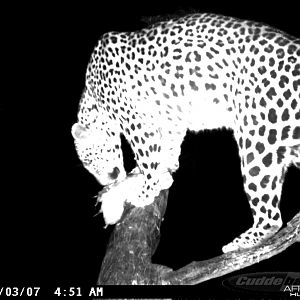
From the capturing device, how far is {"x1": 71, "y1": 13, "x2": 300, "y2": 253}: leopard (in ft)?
8.23

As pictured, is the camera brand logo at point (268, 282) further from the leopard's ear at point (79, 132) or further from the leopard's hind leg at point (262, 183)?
the leopard's ear at point (79, 132)

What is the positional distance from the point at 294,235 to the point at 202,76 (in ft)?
3.32

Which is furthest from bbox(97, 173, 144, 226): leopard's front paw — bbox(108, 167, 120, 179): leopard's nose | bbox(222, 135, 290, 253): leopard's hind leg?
bbox(222, 135, 290, 253): leopard's hind leg

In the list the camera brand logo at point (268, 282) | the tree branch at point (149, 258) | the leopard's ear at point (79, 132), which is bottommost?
the camera brand logo at point (268, 282)

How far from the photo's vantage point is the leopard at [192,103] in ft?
8.23

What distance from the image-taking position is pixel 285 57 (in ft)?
8.17

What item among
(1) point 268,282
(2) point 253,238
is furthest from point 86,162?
(1) point 268,282

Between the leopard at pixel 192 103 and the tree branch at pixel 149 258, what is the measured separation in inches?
7.0

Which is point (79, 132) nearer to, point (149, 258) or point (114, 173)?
point (114, 173)

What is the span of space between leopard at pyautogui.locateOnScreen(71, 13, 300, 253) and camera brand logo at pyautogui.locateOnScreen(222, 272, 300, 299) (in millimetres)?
168

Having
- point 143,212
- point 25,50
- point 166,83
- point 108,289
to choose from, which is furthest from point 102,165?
point 25,50

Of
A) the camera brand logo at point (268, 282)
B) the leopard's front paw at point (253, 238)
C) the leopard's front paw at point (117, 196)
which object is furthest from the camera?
the leopard's front paw at point (117, 196)

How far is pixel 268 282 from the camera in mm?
2570

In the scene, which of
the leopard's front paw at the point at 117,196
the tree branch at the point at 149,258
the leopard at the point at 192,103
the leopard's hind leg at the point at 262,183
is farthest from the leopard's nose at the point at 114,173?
the leopard's hind leg at the point at 262,183
